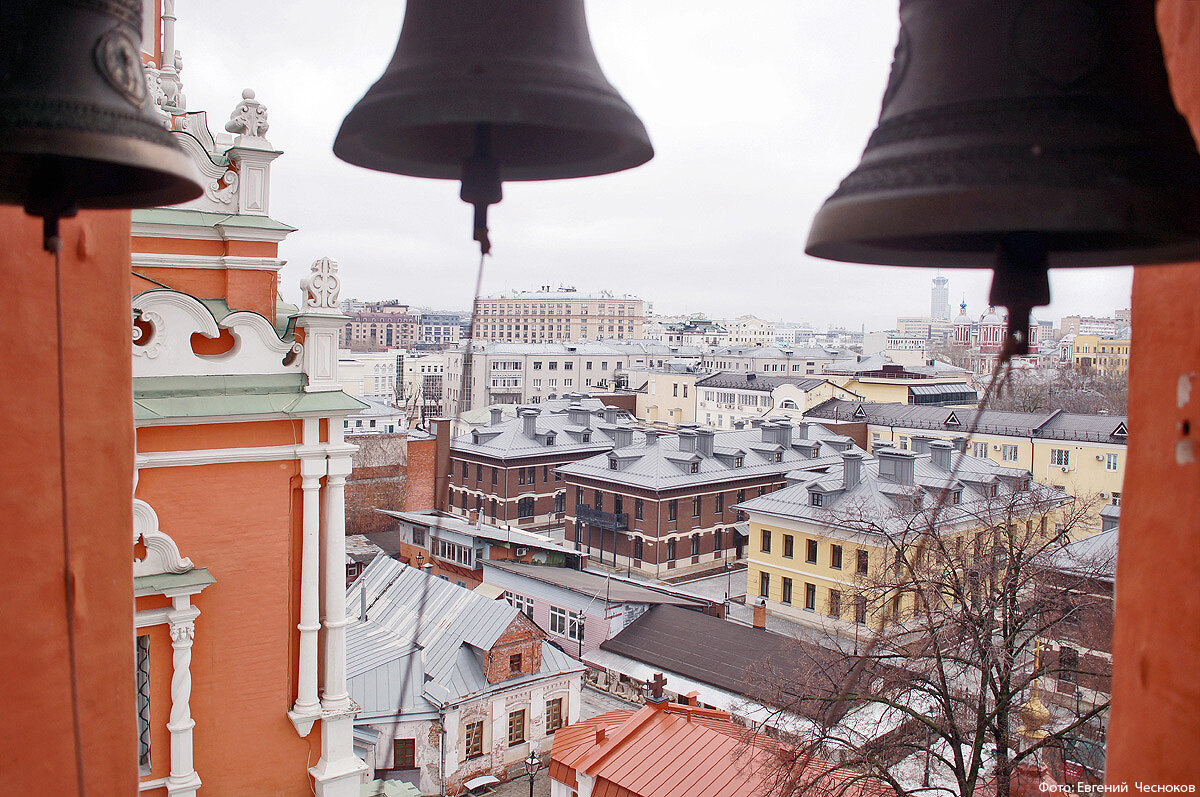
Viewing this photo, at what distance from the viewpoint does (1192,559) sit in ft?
6.91

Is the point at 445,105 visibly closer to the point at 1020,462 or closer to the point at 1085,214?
the point at 1085,214

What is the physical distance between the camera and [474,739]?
20656mm

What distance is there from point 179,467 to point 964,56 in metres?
8.54

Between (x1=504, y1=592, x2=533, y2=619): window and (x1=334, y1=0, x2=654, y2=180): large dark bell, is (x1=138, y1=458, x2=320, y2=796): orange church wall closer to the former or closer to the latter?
(x1=334, y1=0, x2=654, y2=180): large dark bell

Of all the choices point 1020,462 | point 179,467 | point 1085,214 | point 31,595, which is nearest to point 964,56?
point 1085,214

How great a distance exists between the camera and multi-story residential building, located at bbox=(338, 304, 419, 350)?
96.2m

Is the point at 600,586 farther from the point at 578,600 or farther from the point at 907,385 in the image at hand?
the point at 907,385

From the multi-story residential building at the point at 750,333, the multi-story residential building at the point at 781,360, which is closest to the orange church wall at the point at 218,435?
the multi-story residential building at the point at 781,360

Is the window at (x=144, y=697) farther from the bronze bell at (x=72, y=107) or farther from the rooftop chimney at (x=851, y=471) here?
the rooftop chimney at (x=851, y=471)

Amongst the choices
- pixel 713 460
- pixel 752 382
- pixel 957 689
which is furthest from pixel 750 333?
pixel 957 689

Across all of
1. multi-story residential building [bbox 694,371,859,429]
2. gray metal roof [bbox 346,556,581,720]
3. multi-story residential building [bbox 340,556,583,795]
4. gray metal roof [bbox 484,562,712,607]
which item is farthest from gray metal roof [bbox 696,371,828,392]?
multi-story residential building [bbox 340,556,583,795]

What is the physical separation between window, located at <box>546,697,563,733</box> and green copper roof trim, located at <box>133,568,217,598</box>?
14.3 metres

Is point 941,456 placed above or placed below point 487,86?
below

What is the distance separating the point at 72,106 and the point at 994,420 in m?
49.3
